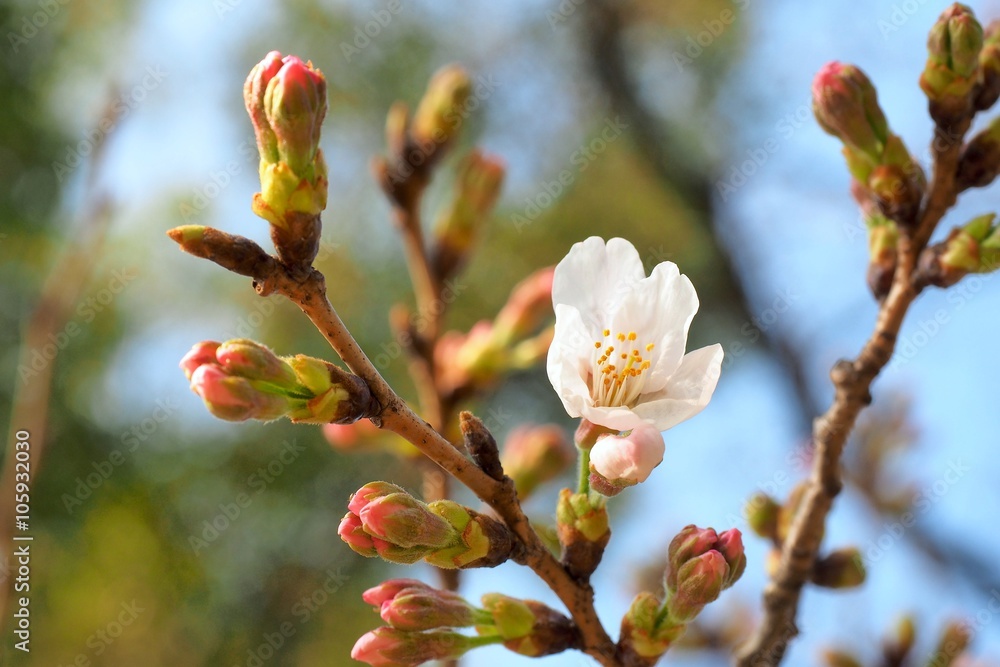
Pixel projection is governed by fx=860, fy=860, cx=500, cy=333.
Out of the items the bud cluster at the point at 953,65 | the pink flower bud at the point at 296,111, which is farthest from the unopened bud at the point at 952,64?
the pink flower bud at the point at 296,111

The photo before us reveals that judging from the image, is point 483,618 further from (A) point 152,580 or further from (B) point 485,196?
(A) point 152,580

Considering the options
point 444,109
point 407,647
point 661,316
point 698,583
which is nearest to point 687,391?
point 661,316

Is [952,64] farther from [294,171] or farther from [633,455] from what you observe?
[294,171]

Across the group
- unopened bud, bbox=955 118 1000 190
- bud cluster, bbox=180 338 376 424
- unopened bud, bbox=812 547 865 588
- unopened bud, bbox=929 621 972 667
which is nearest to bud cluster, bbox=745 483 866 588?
unopened bud, bbox=812 547 865 588

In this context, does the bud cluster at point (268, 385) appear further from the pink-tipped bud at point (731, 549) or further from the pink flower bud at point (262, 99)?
the pink-tipped bud at point (731, 549)

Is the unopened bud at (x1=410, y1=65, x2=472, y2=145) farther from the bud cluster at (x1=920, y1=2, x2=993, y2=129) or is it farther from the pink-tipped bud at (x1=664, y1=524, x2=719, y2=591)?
the pink-tipped bud at (x1=664, y1=524, x2=719, y2=591)
